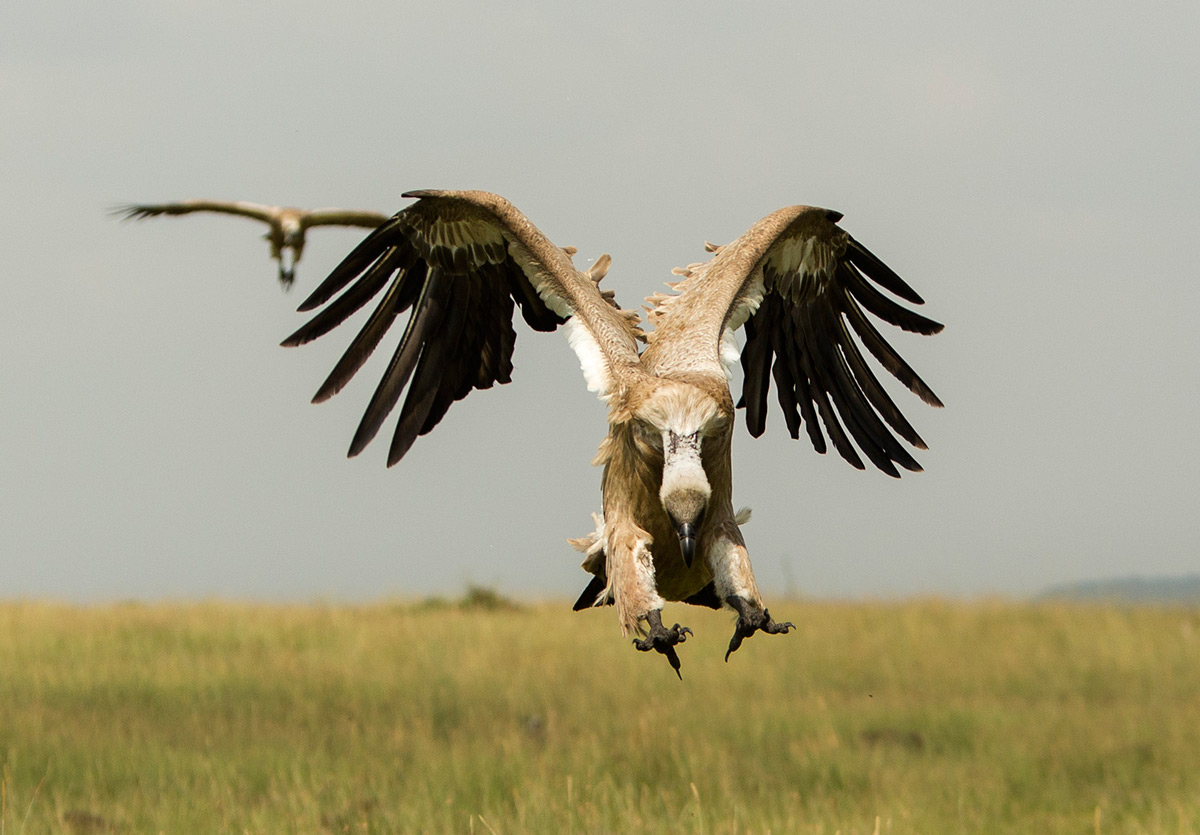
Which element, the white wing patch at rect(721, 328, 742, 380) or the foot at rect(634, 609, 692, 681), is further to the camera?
the white wing patch at rect(721, 328, 742, 380)

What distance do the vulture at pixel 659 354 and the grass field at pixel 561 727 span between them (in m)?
3.77

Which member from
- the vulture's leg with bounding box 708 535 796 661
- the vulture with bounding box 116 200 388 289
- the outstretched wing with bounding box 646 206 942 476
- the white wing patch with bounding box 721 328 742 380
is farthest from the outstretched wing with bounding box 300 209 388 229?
the vulture's leg with bounding box 708 535 796 661

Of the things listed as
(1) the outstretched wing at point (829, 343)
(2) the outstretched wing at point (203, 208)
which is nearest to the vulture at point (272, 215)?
(2) the outstretched wing at point (203, 208)

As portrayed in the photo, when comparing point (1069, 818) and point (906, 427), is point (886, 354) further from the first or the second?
point (1069, 818)

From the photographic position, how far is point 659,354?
606cm

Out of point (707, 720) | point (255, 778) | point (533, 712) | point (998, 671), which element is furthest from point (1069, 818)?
point (255, 778)

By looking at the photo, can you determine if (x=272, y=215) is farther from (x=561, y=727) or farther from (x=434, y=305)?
(x=561, y=727)

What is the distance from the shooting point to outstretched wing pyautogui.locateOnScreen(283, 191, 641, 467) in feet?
23.0

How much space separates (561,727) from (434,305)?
12.1 meters

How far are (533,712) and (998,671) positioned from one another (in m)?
8.88

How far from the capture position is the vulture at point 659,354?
5.36 meters

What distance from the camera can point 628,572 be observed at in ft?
17.6

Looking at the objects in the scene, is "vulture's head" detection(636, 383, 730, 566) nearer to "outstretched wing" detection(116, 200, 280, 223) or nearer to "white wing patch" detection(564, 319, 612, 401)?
"white wing patch" detection(564, 319, 612, 401)

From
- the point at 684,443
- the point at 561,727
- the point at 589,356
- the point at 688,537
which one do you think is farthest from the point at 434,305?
the point at 561,727
